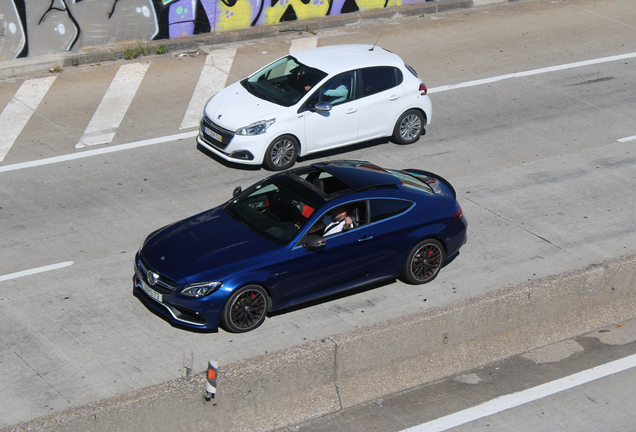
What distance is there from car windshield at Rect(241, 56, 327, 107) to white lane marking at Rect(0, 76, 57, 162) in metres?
4.10

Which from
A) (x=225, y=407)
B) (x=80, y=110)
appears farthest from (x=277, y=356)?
(x=80, y=110)

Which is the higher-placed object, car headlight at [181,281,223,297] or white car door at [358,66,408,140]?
white car door at [358,66,408,140]

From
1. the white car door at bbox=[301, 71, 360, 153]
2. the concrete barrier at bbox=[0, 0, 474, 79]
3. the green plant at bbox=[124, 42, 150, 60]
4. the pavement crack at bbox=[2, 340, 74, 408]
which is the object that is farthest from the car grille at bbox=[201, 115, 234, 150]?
the pavement crack at bbox=[2, 340, 74, 408]

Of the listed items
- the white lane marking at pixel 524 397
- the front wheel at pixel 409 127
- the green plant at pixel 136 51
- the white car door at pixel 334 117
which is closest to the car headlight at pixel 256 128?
the white car door at pixel 334 117

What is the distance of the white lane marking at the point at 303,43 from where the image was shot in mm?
18788

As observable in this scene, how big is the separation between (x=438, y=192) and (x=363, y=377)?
334 cm

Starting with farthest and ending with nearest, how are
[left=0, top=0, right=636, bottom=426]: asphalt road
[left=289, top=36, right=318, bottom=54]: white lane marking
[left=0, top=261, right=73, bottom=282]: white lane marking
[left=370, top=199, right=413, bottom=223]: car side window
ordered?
[left=289, top=36, right=318, bottom=54]: white lane marking < [left=0, top=261, right=73, bottom=282]: white lane marking < [left=370, top=199, right=413, bottom=223]: car side window < [left=0, top=0, right=636, bottom=426]: asphalt road

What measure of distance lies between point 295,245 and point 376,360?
1689 mm

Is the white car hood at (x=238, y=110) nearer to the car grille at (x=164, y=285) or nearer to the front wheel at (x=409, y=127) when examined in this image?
the front wheel at (x=409, y=127)

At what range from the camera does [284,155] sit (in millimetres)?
13047

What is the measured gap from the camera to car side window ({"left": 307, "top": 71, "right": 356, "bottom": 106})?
43.3 ft

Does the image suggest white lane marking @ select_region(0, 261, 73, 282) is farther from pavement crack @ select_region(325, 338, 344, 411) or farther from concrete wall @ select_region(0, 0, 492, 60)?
concrete wall @ select_region(0, 0, 492, 60)

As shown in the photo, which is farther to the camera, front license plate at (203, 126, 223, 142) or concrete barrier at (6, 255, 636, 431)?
front license plate at (203, 126, 223, 142)

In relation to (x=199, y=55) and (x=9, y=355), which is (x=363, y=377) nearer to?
(x=9, y=355)
